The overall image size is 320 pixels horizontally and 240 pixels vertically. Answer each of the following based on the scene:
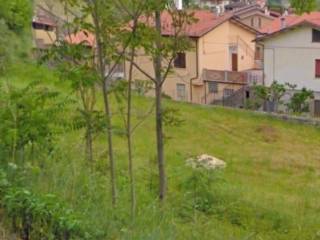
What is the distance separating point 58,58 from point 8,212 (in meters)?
1.99

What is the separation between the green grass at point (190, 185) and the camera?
3.37 meters

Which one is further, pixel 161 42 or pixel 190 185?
pixel 190 185

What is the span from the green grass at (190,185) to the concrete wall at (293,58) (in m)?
7.08

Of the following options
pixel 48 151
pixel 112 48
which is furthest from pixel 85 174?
pixel 112 48

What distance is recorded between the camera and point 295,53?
2609cm

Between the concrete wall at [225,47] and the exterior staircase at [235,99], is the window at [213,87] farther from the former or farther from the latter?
the concrete wall at [225,47]

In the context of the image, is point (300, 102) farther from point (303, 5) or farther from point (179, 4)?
point (179, 4)

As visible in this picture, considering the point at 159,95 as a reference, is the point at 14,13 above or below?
above

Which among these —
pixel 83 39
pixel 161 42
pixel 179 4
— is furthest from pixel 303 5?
pixel 83 39

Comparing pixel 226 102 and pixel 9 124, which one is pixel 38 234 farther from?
pixel 226 102

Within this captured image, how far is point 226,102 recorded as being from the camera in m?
27.6

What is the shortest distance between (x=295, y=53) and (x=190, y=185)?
20.4 m

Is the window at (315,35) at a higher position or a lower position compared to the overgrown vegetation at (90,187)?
higher

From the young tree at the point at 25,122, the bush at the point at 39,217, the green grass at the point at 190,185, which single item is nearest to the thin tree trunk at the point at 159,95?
the green grass at the point at 190,185
